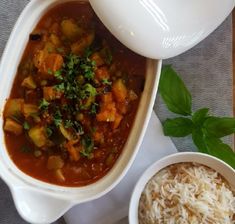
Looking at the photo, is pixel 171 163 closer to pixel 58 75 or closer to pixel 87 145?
pixel 87 145

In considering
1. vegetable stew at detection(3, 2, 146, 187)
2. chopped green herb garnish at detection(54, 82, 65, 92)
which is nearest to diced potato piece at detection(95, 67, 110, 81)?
vegetable stew at detection(3, 2, 146, 187)

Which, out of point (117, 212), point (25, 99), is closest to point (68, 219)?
point (117, 212)

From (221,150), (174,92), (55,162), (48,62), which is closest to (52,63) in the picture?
(48,62)

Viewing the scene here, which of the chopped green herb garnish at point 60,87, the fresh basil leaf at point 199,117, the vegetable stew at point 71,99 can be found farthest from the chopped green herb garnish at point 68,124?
the fresh basil leaf at point 199,117

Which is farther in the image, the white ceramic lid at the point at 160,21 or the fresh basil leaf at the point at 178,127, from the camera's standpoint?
the fresh basil leaf at the point at 178,127

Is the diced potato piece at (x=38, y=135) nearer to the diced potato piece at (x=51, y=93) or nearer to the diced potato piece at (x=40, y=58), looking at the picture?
the diced potato piece at (x=51, y=93)

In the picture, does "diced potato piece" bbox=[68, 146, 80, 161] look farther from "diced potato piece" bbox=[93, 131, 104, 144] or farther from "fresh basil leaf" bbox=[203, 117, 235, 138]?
"fresh basil leaf" bbox=[203, 117, 235, 138]

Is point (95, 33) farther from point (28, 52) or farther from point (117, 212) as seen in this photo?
point (117, 212)
